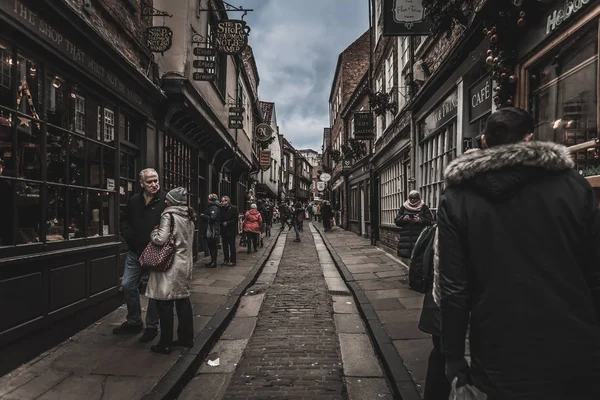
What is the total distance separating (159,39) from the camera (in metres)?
7.97

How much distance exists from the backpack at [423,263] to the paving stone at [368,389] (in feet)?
4.12

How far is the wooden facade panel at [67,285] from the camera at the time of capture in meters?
4.72

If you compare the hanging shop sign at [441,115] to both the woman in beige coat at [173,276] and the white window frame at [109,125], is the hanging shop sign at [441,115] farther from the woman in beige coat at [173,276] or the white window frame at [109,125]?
the white window frame at [109,125]

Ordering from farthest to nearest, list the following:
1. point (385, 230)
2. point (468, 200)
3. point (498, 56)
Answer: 1. point (385, 230)
2. point (498, 56)
3. point (468, 200)

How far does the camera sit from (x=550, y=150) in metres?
1.74

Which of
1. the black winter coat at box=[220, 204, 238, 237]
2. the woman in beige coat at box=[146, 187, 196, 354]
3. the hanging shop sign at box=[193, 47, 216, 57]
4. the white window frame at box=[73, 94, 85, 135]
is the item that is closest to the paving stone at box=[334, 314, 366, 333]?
the woman in beige coat at box=[146, 187, 196, 354]

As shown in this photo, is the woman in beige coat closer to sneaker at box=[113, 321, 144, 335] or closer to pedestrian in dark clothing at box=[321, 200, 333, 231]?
sneaker at box=[113, 321, 144, 335]

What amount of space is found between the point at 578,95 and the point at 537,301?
338 centimetres

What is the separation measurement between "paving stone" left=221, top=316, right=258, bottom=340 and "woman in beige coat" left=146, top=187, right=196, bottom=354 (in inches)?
42.6

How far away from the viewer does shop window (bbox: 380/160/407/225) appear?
42.0ft

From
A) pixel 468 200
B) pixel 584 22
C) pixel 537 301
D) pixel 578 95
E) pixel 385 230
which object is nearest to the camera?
pixel 537 301

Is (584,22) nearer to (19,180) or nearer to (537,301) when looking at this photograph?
(537,301)

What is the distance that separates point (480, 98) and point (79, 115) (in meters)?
5.68

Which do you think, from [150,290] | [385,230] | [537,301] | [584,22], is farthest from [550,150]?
[385,230]
